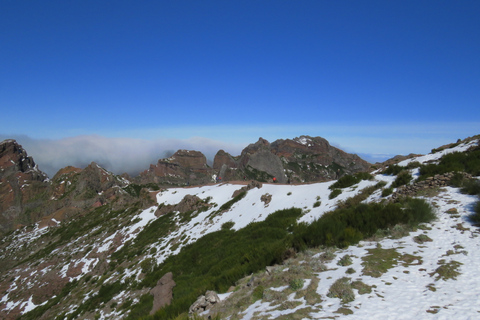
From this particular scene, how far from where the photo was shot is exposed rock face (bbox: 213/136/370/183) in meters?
127

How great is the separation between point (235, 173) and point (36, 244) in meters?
83.9

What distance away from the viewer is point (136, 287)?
52.3 feet

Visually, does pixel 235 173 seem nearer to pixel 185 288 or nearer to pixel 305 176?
pixel 305 176

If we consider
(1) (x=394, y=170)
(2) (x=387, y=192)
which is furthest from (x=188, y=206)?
(2) (x=387, y=192)

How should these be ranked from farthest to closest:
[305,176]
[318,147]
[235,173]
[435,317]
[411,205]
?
[318,147]
[305,176]
[235,173]
[411,205]
[435,317]

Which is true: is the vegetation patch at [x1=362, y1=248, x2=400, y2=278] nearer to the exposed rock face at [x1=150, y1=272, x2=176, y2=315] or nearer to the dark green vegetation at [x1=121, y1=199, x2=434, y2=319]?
the dark green vegetation at [x1=121, y1=199, x2=434, y2=319]

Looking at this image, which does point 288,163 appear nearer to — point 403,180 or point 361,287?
point 403,180

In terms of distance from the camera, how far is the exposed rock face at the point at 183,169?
171m

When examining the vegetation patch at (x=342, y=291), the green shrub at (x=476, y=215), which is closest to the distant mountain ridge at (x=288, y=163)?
the green shrub at (x=476, y=215)

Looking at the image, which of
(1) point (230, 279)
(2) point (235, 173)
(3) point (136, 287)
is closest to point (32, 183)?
(2) point (235, 173)

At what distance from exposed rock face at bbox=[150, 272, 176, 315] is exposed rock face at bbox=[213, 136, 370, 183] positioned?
10875cm

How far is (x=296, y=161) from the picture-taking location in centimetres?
17900

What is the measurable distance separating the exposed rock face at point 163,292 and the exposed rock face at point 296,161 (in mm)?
108747

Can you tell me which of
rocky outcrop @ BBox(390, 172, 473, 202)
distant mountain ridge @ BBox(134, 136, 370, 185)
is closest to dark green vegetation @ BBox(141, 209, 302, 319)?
rocky outcrop @ BBox(390, 172, 473, 202)
